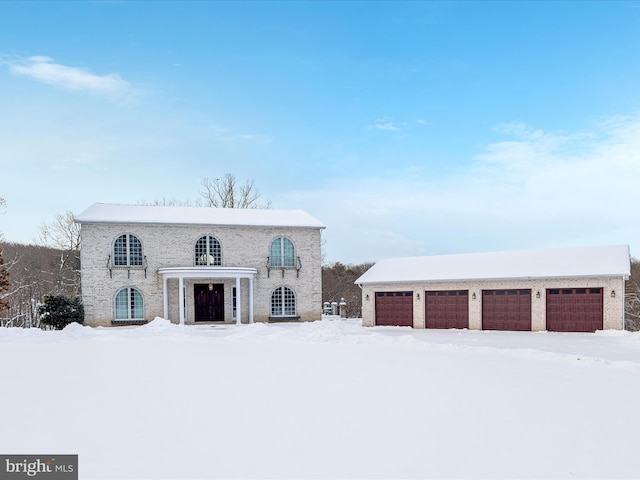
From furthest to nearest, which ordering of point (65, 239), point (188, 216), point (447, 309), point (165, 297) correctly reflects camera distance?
point (65, 239) < point (188, 216) < point (165, 297) < point (447, 309)

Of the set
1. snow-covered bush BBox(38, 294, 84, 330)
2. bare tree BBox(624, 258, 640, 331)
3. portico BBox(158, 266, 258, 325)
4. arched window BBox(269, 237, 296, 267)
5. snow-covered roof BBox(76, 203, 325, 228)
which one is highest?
snow-covered roof BBox(76, 203, 325, 228)

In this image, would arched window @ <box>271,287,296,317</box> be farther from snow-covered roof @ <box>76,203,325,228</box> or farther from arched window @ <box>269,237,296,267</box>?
snow-covered roof @ <box>76,203,325,228</box>

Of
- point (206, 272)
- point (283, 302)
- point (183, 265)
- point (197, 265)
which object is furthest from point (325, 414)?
point (283, 302)

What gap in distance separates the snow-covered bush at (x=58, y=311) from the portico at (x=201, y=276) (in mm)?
4309

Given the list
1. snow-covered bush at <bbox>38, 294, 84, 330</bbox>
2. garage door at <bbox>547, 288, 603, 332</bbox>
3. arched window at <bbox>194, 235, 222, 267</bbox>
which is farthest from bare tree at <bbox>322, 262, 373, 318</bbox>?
snow-covered bush at <bbox>38, 294, 84, 330</bbox>

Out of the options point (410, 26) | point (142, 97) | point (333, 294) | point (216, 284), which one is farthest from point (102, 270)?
point (333, 294)

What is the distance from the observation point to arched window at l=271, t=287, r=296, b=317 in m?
27.5

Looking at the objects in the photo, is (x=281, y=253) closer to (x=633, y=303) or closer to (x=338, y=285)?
(x=338, y=285)

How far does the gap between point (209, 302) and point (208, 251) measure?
280cm

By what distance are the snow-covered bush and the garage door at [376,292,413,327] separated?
50.6 feet

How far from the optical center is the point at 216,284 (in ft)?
88.1

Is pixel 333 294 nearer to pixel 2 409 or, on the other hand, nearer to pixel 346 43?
pixel 346 43

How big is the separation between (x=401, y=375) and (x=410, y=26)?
46.2ft

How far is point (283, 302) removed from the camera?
27.6 m
